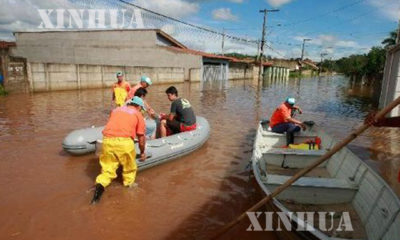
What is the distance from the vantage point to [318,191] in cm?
438

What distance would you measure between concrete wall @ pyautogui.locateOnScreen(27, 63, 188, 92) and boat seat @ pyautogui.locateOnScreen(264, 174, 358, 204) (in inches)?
676

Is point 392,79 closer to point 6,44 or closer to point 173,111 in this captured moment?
point 173,111

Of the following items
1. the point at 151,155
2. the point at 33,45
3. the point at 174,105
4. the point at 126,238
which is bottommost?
the point at 126,238

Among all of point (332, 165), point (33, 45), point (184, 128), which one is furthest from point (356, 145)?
point (33, 45)

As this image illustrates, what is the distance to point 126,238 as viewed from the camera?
12.9 ft

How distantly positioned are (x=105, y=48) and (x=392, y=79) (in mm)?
24108

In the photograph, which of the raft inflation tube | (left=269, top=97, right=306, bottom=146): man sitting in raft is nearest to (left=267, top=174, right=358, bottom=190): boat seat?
the raft inflation tube

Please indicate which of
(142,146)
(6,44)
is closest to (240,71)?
(6,44)

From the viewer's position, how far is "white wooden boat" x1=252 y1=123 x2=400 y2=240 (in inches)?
131

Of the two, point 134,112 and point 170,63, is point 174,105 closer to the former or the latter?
point 134,112

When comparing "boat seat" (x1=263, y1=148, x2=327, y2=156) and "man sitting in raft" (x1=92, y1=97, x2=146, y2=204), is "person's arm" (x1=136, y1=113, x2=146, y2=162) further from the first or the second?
"boat seat" (x1=263, y1=148, x2=327, y2=156)

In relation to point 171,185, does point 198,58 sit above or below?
above

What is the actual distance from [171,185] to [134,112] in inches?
63.6

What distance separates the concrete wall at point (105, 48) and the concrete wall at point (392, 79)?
2015cm
